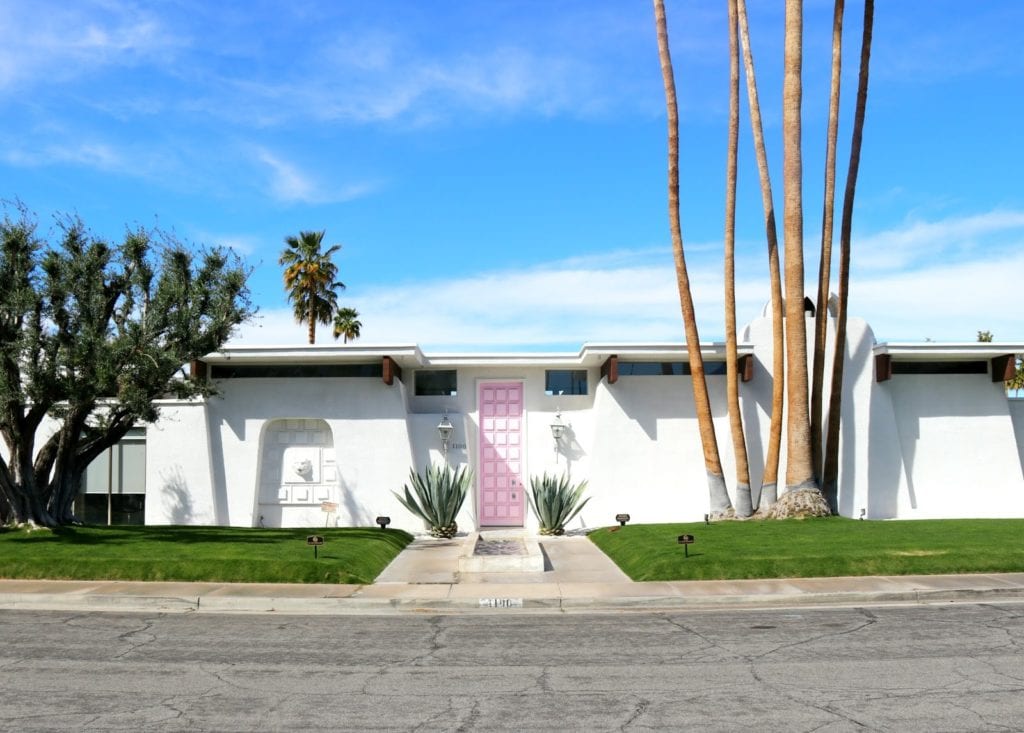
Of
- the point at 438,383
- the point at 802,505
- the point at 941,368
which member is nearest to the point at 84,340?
the point at 438,383

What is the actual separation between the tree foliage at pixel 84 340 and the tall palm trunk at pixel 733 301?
1045cm

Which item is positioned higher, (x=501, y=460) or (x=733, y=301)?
(x=733, y=301)

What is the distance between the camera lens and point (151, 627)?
10773 millimetres

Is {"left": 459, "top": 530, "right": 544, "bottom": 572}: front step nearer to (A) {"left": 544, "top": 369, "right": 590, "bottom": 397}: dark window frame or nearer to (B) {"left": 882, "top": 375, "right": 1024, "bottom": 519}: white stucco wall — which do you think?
(A) {"left": 544, "top": 369, "right": 590, "bottom": 397}: dark window frame

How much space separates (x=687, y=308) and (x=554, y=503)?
17.6 feet

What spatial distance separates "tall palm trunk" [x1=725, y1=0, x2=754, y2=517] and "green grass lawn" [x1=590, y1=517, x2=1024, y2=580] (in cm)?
194

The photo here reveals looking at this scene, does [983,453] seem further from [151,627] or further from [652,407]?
[151,627]

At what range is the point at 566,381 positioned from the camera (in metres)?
24.0

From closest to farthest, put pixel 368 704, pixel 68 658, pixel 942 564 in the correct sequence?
pixel 368 704
pixel 68 658
pixel 942 564

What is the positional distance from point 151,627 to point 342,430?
12.3 metres

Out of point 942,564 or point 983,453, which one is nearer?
point 942,564

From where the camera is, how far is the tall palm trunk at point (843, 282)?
2123 cm

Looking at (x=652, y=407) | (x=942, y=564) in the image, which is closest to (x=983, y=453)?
(x=652, y=407)

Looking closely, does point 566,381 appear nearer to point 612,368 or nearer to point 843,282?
point 612,368
